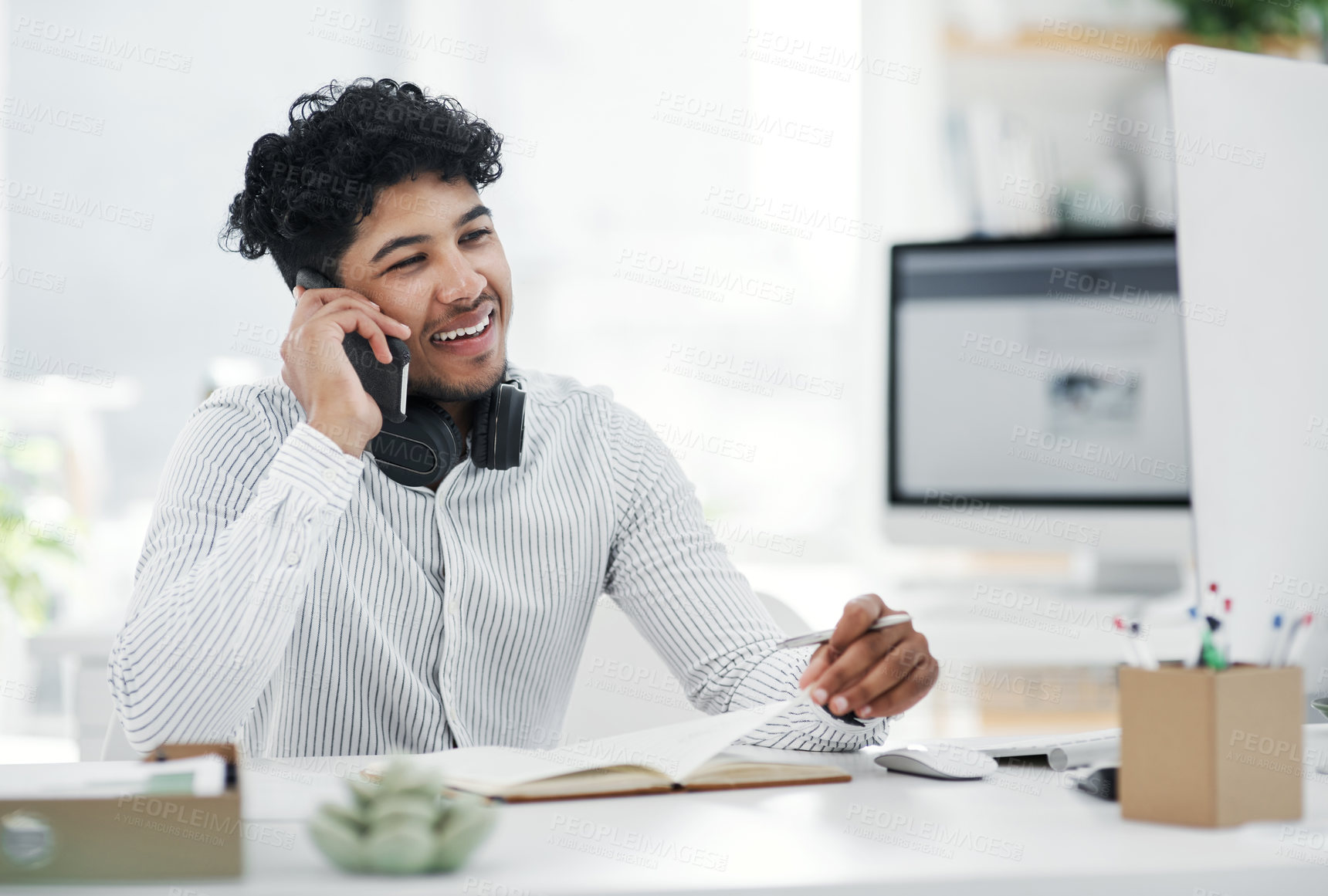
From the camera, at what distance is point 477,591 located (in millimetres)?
1336

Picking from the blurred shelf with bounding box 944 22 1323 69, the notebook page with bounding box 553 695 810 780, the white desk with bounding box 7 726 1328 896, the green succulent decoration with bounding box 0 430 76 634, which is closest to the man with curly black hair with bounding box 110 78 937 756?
the notebook page with bounding box 553 695 810 780

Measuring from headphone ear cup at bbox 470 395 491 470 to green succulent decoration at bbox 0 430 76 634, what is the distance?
63.4 inches

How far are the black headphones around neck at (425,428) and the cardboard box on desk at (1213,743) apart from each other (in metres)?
0.81

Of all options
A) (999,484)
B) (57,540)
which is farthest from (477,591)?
(57,540)

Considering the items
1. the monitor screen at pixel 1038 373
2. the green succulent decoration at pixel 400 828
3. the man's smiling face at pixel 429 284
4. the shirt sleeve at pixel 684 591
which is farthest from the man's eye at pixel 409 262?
the monitor screen at pixel 1038 373

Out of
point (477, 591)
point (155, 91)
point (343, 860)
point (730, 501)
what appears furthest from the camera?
point (730, 501)

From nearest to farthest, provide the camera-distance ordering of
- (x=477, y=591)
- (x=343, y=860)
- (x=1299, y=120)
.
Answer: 1. (x=343, y=860)
2. (x=1299, y=120)
3. (x=477, y=591)

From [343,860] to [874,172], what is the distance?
2.60 metres

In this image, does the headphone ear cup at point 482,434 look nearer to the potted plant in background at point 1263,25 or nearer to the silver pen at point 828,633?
the silver pen at point 828,633

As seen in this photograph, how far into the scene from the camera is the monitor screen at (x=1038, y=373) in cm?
208

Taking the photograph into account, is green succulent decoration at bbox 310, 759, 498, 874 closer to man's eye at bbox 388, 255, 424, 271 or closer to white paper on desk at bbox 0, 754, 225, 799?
white paper on desk at bbox 0, 754, 225, 799

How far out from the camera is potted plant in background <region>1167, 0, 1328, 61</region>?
2756 millimetres

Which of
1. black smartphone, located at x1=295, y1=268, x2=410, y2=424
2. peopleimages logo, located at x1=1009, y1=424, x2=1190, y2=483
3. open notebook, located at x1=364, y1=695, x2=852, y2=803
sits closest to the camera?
open notebook, located at x1=364, y1=695, x2=852, y2=803

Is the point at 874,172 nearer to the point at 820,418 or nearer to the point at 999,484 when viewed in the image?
the point at 820,418
